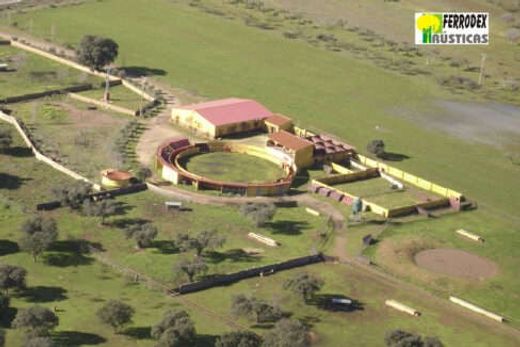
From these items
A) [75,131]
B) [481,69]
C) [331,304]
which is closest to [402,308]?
[331,304]

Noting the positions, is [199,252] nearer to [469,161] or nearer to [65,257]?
[65,257]

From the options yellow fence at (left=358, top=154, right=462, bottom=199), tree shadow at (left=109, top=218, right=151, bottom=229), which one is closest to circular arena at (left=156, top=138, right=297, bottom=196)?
yellow fence at (left=358, top=154, right=462, bottom=199)

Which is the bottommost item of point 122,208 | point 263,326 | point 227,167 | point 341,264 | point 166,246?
point 263,326

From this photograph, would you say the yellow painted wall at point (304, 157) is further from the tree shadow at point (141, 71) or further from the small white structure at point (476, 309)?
→ the tree shadow at point (141, 71)

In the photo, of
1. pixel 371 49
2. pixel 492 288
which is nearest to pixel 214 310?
pixel 492 288

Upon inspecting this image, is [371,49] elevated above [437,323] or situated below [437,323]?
above

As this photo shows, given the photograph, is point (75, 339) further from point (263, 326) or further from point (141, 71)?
point (141, 71)
